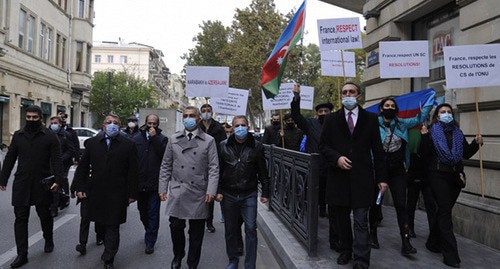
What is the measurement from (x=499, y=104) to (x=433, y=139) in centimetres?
159

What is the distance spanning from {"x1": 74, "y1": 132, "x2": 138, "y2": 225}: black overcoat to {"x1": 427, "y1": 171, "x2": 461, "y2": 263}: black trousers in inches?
143

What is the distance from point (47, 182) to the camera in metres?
5.60

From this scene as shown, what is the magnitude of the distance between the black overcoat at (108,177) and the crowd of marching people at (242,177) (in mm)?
12

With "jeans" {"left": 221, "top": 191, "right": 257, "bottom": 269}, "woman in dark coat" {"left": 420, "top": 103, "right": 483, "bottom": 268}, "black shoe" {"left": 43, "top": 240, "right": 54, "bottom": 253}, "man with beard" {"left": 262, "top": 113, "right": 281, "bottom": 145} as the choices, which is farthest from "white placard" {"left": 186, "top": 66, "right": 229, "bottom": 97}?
"woman in dark coat" {"left": 420, "top": 103, "right": 483, "bottom": 268}

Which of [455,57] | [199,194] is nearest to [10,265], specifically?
[199,194]

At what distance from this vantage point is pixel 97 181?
5352 mm

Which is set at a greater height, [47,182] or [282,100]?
[282,100]

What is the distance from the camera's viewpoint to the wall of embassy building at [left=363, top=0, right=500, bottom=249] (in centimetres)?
610

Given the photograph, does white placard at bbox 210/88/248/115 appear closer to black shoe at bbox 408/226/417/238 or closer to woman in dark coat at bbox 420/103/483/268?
black shoe at bbox 408/226/417/238

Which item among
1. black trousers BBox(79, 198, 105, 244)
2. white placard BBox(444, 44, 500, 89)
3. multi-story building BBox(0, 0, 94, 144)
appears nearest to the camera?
white placard BBox(444, 44, 500, 89)

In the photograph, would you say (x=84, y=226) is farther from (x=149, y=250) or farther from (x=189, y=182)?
(x=189, y=182)

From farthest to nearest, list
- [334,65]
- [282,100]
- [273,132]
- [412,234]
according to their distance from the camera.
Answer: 1. [282,100]
2. [334,65]
3. [273,132]
4. [412,234]

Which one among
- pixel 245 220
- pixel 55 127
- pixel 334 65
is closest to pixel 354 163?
pixel 245 220

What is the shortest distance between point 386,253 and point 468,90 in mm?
3047
